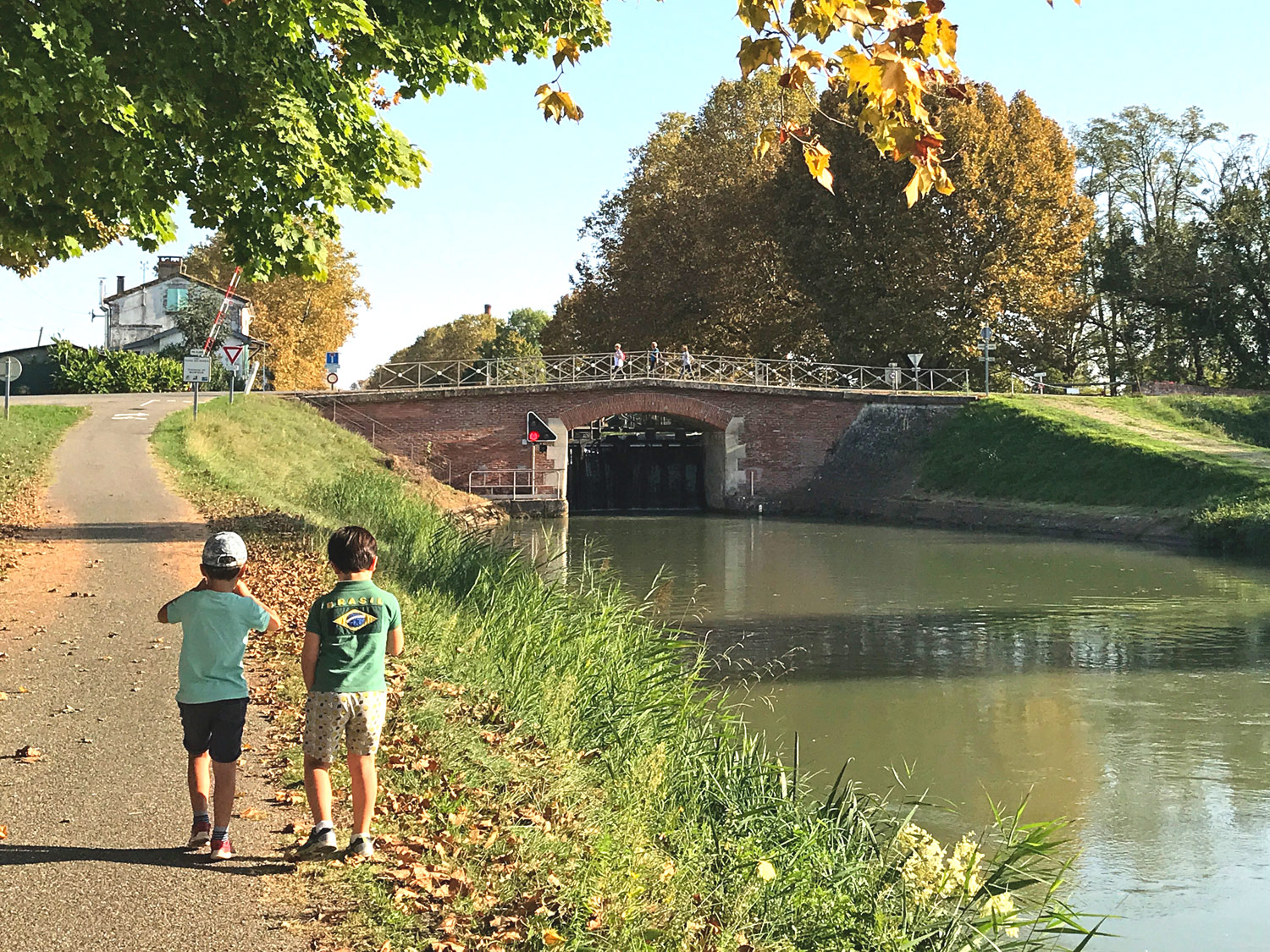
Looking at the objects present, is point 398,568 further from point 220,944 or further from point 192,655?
point 220,944

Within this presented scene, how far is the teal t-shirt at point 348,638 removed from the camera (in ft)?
17.7

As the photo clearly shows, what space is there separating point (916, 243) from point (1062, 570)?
67.9ft

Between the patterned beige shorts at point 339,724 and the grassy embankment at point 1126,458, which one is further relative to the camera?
the grassy embankment at point 1126,458

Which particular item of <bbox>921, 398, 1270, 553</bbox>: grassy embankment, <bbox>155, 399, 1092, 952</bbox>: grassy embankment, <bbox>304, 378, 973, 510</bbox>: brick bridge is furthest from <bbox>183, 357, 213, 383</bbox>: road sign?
<bbox>921, 398, 1270, 553</bbox>: grassy embankment

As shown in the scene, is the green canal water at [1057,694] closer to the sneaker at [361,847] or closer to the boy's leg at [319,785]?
the sneaker at [361,847]

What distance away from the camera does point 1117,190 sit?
56625 millimetres

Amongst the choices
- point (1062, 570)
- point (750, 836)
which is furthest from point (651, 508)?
point (750, 836)

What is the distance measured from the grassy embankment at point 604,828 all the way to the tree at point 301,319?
1893 inches

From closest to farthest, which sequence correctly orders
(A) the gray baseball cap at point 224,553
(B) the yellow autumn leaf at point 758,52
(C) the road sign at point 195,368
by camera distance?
(B) the yellow autumn leaf at point 758,52
(A) the gray baseball cap at point 224,553
(C) the road sign at point 195,368

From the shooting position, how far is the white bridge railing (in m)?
40.4

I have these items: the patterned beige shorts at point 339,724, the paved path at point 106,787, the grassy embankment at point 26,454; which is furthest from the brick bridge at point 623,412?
the patterned beige shorts at point 339,724

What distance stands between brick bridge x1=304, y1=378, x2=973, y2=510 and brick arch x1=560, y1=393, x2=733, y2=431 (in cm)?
3

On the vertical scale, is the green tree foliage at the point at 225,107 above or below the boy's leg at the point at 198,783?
above

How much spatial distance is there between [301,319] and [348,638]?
56.3m
